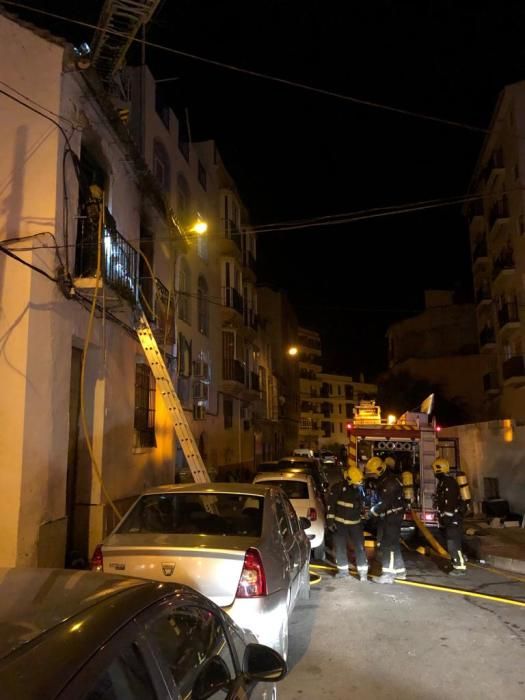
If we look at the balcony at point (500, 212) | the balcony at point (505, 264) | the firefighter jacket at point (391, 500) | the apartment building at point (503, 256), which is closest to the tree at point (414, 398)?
the apartment building at point (503, 256)

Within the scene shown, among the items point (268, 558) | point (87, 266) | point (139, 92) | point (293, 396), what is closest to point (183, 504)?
point (268, 558)

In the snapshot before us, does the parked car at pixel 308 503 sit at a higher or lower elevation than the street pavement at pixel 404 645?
higher

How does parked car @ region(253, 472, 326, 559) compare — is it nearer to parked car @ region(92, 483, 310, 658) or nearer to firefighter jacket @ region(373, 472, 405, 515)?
firefighter jacket @ region(373, 472, 405, 515)

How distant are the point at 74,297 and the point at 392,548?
19.9 ft

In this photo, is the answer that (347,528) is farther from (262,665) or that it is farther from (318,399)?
(318,399)

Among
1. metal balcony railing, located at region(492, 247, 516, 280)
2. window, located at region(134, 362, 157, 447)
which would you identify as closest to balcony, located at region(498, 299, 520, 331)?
metal balcony railing, located at region(492, 247, 516, 280)

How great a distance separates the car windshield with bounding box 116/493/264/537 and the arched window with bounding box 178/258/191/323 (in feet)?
40.1

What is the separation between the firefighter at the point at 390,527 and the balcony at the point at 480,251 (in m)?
33.3

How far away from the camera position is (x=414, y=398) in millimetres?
45188

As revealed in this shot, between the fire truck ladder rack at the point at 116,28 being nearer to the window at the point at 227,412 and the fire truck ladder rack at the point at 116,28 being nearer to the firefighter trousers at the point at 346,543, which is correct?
the firefighter trousers at the point at 346,543

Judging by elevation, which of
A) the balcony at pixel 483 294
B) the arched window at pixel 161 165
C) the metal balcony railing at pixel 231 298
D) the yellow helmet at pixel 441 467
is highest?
the balcony at pixel 483 294

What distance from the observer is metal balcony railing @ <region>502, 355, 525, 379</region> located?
31.1 metres

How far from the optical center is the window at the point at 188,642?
208 cm

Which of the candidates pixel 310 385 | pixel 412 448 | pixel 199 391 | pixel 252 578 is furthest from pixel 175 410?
pixel 310 385
